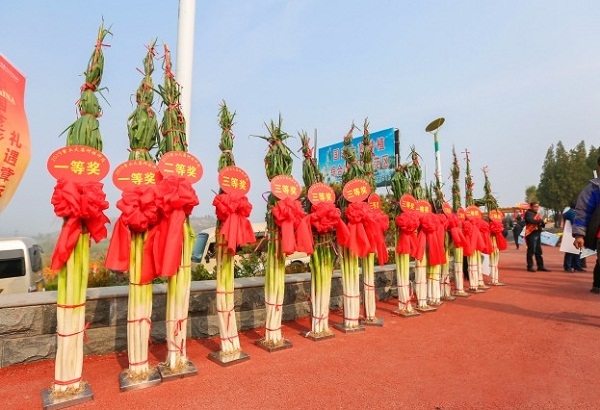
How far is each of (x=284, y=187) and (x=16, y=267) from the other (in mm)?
7719

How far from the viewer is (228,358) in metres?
3.78

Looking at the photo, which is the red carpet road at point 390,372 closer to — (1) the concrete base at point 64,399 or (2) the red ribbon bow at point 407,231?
(1) the concrete base at point 64,399

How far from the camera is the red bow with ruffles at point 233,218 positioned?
377cm

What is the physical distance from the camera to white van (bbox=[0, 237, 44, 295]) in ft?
27.0

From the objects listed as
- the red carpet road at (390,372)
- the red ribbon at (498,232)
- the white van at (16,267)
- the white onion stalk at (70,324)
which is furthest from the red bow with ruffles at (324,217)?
the white van at (16,267)

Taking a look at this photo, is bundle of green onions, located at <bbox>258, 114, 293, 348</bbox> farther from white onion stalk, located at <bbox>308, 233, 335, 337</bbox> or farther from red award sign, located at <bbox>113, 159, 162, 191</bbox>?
red award sign, located at <bbox>113, 159, 162, 191</bbox>

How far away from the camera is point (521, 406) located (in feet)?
9.29

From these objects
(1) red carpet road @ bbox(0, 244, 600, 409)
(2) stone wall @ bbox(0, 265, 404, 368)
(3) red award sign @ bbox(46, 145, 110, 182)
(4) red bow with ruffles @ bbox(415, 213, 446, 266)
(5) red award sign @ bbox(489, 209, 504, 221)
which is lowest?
(1) red carpet road @ bbox(0, 244, 600, 409)

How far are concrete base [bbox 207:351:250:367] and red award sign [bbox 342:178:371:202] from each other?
2.45m

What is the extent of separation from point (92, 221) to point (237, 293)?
2.46 meters

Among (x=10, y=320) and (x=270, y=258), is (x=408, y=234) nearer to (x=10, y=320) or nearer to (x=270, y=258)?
(x=270, y=258)

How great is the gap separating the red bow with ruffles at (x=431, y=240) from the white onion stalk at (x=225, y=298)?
133 inches

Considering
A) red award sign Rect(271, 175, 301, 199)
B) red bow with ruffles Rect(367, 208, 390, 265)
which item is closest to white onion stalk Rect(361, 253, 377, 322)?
red bow with ruffles Rect(367, 208, 390, 265)

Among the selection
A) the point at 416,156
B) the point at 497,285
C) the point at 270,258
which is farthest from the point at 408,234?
the point at 497,285
